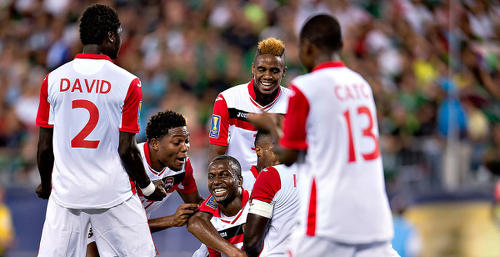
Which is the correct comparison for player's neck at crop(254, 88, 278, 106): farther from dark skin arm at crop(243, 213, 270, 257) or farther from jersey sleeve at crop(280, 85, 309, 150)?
jersey sleeve at crop(280, 85, 309, 150)

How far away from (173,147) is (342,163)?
6.53ft

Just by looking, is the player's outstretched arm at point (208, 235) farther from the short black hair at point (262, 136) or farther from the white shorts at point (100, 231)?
the short black hair at point (262, 136)

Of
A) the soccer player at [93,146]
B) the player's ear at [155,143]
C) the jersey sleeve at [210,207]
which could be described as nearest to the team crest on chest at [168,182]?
the player's ear at [155,143]

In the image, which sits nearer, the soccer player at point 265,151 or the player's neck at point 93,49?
the player's neck at point 93,49

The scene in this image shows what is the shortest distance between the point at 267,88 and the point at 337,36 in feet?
6.60

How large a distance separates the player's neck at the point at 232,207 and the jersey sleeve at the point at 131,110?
94 cm

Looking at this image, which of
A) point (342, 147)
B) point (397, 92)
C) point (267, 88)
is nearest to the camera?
point (342, 147)

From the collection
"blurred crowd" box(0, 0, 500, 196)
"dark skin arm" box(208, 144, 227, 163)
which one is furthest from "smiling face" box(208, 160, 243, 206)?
"blurred crowd" box(0, 0, 500, 196)

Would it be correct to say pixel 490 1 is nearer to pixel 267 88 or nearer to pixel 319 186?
pixel 267 88

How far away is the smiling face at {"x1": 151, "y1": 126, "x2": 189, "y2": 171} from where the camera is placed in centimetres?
569

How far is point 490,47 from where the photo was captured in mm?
12242

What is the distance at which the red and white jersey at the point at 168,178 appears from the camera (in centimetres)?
582

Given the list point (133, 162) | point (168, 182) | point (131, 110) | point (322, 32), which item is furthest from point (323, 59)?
point (168, 182)

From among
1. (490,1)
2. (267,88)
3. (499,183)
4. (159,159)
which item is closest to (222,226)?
(159,159)
